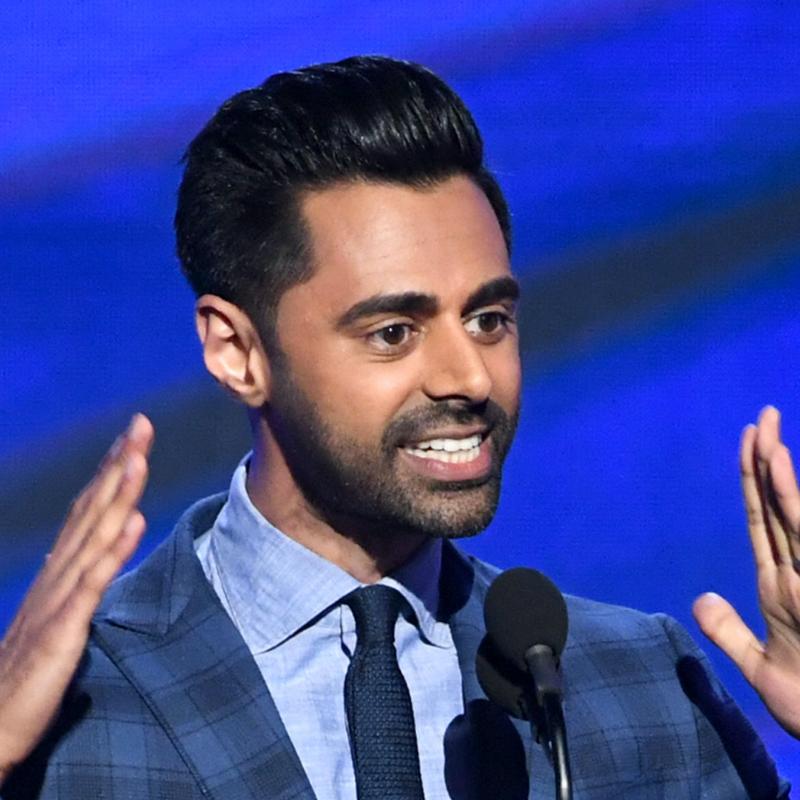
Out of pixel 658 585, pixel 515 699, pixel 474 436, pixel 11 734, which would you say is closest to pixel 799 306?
pixel 658 585

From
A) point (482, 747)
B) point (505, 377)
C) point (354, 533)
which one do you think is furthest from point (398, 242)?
point (482, 747)

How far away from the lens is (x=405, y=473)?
226cm

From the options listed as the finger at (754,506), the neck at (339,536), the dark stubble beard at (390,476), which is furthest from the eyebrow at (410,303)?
the finger at (754,506)

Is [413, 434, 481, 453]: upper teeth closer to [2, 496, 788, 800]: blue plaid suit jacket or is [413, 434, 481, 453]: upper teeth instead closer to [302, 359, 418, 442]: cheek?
[302, 359, 418, 442]: cheek

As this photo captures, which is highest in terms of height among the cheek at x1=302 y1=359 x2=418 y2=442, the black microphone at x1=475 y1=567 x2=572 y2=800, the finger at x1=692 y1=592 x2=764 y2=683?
the cheek at x1=302 y1=359 x2=418 y2=442

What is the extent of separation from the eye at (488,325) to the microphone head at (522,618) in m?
0.33

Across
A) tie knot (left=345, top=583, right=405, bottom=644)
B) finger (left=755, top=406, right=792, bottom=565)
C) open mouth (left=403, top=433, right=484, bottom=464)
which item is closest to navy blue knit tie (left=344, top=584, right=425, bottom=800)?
tie knot (left=345, top=583, right=405, bottom=644)

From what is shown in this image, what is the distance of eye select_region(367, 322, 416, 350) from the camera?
227 centimetres

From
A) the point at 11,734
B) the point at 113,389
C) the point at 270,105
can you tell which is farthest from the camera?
the point at 113,389

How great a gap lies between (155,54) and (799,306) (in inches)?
36.4

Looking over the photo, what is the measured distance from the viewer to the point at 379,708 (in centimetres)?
227

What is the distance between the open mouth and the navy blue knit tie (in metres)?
0.18

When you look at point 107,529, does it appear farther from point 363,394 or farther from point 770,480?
point 770,480

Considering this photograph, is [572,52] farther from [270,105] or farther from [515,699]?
[515,699]
